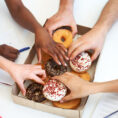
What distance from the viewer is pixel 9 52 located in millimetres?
1058

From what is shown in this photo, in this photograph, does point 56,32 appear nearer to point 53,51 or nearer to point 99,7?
point 53,51

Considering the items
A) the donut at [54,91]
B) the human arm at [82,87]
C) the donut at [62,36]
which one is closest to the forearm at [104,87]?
the human arm at [82,87]

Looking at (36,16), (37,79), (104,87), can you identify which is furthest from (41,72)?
(36,16)

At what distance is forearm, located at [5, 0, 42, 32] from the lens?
1.11m

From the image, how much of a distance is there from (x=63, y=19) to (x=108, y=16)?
209 millimetres

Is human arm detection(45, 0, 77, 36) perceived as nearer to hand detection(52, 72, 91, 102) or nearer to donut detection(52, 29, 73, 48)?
donut detection(52, 29, 73, 48)

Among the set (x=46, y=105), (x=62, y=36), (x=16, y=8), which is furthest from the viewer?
(x=16, y=8)

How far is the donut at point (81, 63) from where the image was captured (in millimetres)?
947

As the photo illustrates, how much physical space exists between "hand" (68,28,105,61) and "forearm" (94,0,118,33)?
0.13ft

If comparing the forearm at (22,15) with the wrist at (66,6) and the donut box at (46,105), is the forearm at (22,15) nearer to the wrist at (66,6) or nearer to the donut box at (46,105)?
the wrist at (66,6)

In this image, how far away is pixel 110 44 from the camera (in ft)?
3.51

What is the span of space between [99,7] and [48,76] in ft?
1.57

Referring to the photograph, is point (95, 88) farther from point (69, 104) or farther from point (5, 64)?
point (5, 64)

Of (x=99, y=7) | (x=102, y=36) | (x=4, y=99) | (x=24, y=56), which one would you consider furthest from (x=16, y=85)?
(x=99, y=7)
